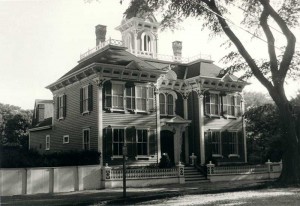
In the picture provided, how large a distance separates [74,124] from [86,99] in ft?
8.69

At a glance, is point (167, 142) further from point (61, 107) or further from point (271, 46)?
point (271, 46)

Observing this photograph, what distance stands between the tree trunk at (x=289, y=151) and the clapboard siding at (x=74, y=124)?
1098 cm

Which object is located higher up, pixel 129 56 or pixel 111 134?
pixel 129 56

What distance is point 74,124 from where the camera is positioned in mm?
27672

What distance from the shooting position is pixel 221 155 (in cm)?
2956

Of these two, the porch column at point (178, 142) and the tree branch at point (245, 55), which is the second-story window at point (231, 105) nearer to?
the porch column at point (178, 142)

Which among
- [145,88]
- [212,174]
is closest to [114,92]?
[145,88]

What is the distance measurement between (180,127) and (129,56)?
641 cm

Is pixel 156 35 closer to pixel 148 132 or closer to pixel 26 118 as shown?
pixel 148 132

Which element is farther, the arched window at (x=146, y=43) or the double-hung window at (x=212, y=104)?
Answer: the arched window at (x=146, y=43)

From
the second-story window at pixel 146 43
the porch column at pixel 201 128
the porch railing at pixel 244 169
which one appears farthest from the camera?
the second-story window at pixel 146 43

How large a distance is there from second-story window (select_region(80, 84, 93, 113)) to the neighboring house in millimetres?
69

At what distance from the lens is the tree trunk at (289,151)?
19922 millimetres

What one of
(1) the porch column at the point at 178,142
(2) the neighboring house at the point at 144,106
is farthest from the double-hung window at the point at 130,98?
(1) the porch column at the point at 178,142
